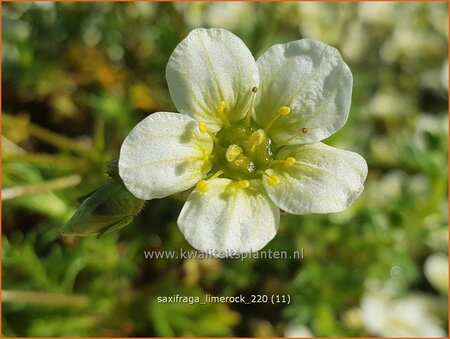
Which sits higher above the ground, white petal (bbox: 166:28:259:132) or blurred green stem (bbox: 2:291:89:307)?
white petal (bbox: 166:28:259:132)

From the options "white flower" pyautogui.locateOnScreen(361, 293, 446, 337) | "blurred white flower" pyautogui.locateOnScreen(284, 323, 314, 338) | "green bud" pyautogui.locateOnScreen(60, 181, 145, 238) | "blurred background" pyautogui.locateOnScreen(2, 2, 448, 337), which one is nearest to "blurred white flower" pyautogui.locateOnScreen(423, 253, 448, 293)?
"blurred background" pyautogui.locateOnScreen(2, 2, 448, 337)

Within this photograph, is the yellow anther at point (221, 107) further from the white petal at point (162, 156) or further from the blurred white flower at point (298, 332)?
the blurred white flower at point (298, 332)

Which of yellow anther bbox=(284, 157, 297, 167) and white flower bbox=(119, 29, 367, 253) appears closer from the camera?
white flower bbox=(119, 29, 367, 253)

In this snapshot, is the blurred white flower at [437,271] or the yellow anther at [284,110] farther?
the blurred white flower at [437,271]

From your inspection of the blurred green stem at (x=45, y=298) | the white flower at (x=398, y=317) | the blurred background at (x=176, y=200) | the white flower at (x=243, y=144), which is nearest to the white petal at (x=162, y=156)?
the white flower at (x=243, y=144)

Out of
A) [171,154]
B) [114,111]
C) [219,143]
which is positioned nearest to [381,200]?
[114,111]

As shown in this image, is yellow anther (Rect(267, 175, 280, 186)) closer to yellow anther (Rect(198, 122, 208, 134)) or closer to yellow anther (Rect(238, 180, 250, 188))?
yellow anther (Rect(238, 180, 250, 188))

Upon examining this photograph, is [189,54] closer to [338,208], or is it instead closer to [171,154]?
[171,154]
